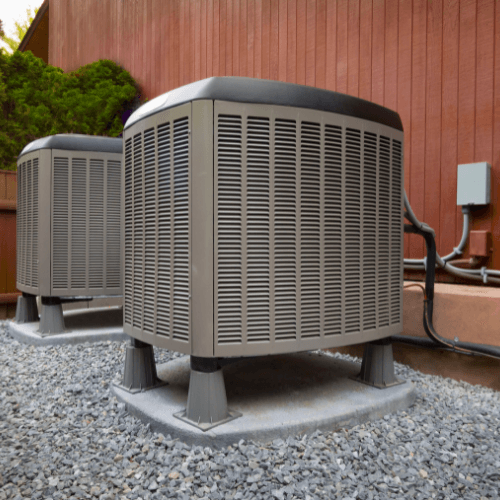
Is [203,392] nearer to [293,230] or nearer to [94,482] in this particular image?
[94,482]

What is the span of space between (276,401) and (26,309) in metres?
2.90

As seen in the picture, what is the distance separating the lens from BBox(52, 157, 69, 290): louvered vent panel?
3.32 metres

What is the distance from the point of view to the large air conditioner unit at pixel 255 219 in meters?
1.65

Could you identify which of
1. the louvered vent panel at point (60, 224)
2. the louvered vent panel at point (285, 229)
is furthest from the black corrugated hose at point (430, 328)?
the louvered vent panel at point (60, 224)

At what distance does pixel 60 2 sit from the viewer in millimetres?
9375

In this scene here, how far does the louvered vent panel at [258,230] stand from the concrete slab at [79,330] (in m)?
2.06

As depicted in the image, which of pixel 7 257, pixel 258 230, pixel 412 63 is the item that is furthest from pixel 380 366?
pixel 7 257

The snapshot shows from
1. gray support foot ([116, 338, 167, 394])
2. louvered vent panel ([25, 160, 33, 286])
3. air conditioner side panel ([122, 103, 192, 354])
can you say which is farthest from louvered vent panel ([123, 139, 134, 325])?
louvered vent panel ([25, 160, 33, 286])

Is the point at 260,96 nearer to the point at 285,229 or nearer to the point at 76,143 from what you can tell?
the point at 285,229

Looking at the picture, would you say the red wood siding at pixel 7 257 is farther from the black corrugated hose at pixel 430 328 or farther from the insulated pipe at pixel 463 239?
the insulated pipe at pixel 463 239

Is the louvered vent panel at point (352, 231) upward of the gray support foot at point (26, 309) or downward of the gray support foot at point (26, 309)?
upward

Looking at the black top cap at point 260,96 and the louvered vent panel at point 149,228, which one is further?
the louvered vent panel at point 149,228

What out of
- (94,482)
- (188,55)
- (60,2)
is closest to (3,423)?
(94,482)

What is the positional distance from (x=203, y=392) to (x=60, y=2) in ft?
35.2
